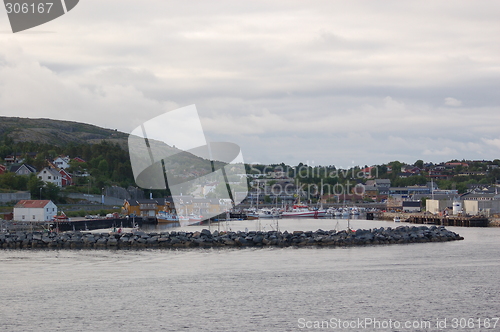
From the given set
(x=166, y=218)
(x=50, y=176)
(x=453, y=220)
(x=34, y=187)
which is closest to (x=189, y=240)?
(x=166, y=218)

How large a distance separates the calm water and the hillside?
12736cm

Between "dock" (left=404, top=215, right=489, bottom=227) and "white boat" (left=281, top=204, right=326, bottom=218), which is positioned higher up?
"white boat" (left=281, top=204, right=326, bottom=218)

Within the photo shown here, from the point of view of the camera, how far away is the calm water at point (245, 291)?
17.1 meters

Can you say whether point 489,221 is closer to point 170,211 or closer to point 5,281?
point 170,211

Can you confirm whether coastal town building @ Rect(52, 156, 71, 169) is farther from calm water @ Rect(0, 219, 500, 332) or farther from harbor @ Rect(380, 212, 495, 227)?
calm water @ Rect(0, 219, 500, 332)

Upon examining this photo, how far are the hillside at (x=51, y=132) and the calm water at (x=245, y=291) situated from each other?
127362 millimetres

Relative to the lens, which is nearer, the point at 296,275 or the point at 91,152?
the point at 296,275

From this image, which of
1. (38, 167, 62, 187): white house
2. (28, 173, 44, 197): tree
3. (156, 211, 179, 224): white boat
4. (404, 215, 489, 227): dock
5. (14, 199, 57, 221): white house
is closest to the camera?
(14, 199, 57, 221): white house

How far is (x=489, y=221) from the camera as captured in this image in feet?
217

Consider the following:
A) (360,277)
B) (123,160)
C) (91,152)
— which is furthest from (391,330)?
(91,152)

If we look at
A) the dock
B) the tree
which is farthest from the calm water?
the tree

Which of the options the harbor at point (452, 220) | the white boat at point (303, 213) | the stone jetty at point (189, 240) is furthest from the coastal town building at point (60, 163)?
the stone jetty at point (189, 240)

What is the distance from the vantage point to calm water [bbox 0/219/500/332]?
1706 cm

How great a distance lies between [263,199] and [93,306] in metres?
117
